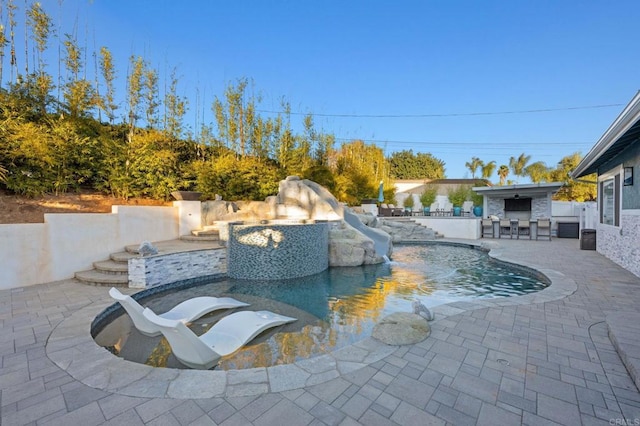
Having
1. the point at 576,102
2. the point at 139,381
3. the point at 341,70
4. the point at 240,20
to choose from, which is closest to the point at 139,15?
the point at 240,20

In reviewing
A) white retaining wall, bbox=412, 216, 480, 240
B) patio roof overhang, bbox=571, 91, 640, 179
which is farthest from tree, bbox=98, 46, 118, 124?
white retaining wall, bbox=412, 216, 480, 240

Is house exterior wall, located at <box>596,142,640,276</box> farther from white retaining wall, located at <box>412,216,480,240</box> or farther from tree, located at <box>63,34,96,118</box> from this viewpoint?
tree, located at <box>63,34,96,118</box>

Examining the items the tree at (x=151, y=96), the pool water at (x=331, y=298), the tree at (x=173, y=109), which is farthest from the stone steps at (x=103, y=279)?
the tree at (x=173, y=109)

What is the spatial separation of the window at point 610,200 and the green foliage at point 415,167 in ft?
106

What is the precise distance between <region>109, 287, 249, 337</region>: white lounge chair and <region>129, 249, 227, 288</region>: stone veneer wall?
1.51 meters

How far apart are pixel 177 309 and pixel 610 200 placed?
37.3 feet

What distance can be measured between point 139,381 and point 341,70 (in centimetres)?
1673

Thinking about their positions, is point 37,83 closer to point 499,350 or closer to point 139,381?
point 139,381

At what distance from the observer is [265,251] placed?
23.4 ft

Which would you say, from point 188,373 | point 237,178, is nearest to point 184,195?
point 237,178

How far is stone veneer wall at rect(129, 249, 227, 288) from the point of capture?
5598 mm

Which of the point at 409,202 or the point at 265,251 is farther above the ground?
the point at 409,202

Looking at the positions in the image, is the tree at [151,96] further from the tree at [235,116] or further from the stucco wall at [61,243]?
the stucco wall at [61,243]

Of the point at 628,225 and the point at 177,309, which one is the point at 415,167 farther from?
the point at 177,309
